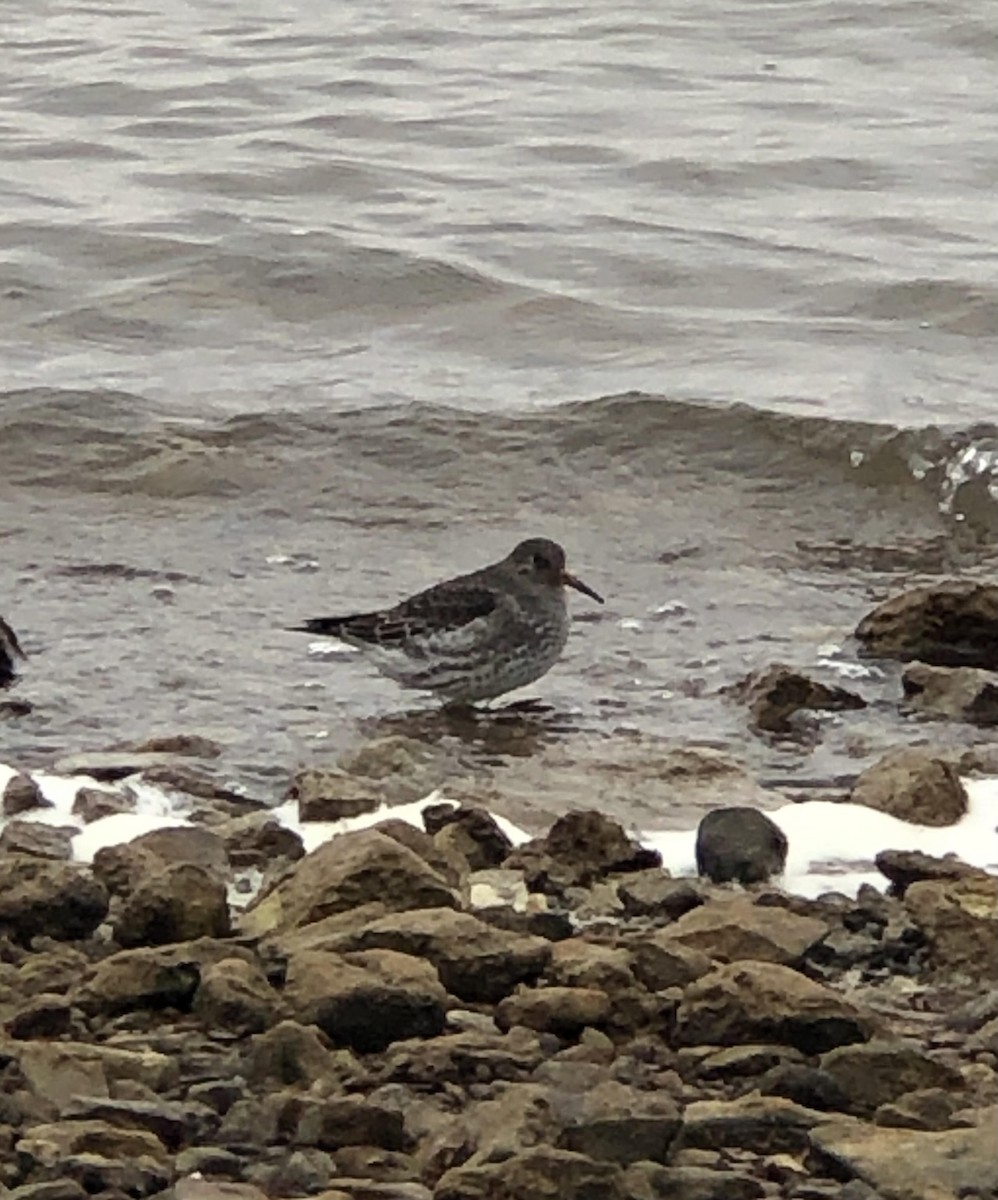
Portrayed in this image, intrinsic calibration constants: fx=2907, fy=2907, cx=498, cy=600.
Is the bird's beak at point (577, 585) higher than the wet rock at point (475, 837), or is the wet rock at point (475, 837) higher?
the wet rock at point (475, 837)

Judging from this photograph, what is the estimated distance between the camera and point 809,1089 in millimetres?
4082

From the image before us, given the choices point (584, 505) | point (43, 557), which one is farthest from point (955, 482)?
point (43, 557)

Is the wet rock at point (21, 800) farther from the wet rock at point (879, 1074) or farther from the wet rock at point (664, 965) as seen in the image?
the wet rock at point (879, 1074)

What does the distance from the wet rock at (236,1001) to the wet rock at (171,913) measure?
0.42 m

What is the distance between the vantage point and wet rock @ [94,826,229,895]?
5.17 m

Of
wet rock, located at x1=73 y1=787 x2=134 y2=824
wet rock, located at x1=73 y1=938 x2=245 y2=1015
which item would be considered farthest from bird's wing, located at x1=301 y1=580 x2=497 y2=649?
wet rock, located at x1=73 y1=938 x2=245 y2=1015

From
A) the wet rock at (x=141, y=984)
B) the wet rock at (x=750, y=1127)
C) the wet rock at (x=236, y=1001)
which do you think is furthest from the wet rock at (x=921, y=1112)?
the wet rock at (x=141, y=984)

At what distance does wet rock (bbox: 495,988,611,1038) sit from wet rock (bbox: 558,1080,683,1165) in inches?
17.1

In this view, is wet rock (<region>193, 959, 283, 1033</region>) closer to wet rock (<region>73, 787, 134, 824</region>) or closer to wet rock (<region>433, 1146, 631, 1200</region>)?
wet rock (<region>433, 1146, 631, 1200</region>)

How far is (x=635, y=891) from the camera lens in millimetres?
5297

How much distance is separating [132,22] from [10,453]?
669 centimetres

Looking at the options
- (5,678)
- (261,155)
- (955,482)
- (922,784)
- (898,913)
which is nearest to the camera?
(898,913)

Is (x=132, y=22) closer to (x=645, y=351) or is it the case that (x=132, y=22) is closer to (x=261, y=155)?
(x=261, y=155)

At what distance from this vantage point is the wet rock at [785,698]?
7152 millimetres
